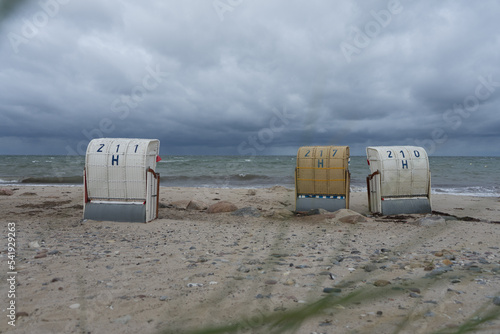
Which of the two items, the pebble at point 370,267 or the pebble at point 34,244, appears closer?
the pebble at point 370,267

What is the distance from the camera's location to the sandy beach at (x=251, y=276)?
11.1ft

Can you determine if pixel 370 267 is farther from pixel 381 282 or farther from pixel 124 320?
pixel 124 320

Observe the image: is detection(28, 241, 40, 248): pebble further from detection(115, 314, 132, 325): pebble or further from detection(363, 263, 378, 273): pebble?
detection(363, 263, 378, 273): pebble

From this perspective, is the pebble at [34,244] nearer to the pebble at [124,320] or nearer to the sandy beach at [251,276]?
the sandy beach at [251,276]

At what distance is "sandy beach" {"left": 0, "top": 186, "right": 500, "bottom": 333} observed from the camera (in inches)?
133

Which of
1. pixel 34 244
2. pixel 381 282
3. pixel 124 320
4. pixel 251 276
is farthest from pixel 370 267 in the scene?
pixel 34 244

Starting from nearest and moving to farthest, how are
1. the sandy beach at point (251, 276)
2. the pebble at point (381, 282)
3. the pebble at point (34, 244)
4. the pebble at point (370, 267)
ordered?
the sandy beach at point (251, 276) < the pebble at point (381, 282) < the pebble at point (370, 267) < the pebble at point (34, 244)

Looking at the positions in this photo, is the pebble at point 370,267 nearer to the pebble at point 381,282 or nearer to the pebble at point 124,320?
the pebble at point 381,282

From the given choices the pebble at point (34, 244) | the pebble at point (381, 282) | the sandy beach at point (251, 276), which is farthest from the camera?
the pebble at point (34, 244)

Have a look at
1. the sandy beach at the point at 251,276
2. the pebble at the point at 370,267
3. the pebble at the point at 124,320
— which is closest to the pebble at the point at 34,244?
the sandy beach at the point at 251,276

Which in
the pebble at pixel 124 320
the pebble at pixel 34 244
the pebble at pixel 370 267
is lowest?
the pebble at pixel 124 320

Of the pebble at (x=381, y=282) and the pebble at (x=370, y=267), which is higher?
the pebble at (x=381, y=282)

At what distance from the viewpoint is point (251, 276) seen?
15.6ft

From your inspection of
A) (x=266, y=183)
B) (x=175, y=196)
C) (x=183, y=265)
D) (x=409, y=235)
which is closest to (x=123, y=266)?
(x=183, y=265)
